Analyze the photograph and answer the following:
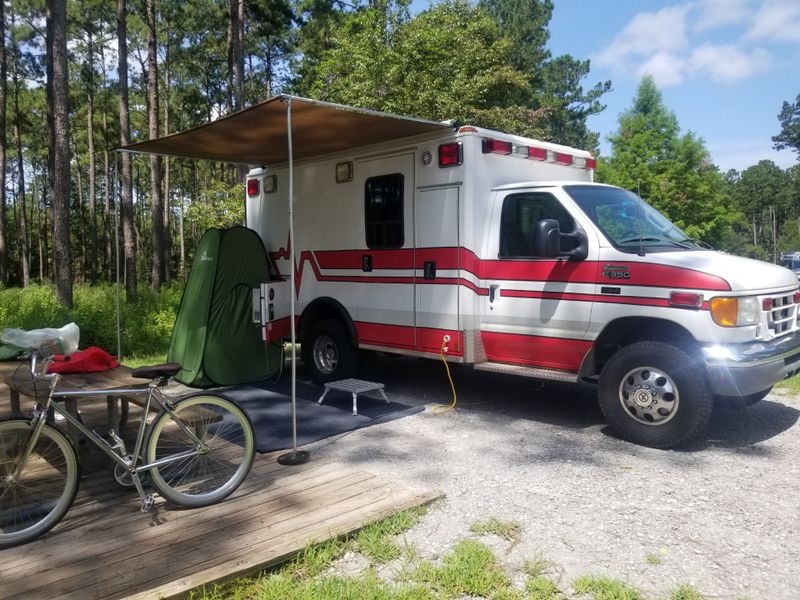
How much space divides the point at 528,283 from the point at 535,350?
63 centimetres

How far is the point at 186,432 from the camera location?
3.90 m

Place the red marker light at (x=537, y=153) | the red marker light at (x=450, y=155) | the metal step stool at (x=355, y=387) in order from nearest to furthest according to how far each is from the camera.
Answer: the red marker light at (x=450, y=155), the metal step stool at (x=355, y=387), the red marker light at (x=537, y=153)

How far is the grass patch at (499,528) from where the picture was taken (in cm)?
362

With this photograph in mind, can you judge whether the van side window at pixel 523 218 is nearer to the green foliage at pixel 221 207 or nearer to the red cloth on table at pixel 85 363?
Answer: the red cloth on table at pixel 85 363

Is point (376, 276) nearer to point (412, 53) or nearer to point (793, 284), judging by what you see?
point (793, 284)

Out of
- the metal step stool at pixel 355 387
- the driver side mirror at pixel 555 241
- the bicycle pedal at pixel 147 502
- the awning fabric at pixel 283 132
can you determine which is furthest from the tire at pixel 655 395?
the bicycle pedal at pixel 147 502

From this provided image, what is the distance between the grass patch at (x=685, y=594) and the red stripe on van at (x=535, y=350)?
2554 mm

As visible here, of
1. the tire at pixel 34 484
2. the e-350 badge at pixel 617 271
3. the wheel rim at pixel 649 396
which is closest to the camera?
the tire at pixel 34 484

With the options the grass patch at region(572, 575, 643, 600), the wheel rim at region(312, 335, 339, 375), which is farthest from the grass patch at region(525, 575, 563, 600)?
the wheel rim at region(312, 335, 339, 375)

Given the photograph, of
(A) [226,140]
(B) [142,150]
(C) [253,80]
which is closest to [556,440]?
(A) [226,140]

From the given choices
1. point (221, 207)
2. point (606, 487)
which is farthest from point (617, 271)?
point (221, 207)

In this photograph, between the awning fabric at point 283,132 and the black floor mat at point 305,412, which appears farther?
the black floor mat at point 305,412

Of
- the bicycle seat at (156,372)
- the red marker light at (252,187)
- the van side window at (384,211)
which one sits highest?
the red marker light at (252,187)

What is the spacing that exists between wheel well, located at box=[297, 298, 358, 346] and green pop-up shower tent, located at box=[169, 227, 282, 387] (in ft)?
1.94
